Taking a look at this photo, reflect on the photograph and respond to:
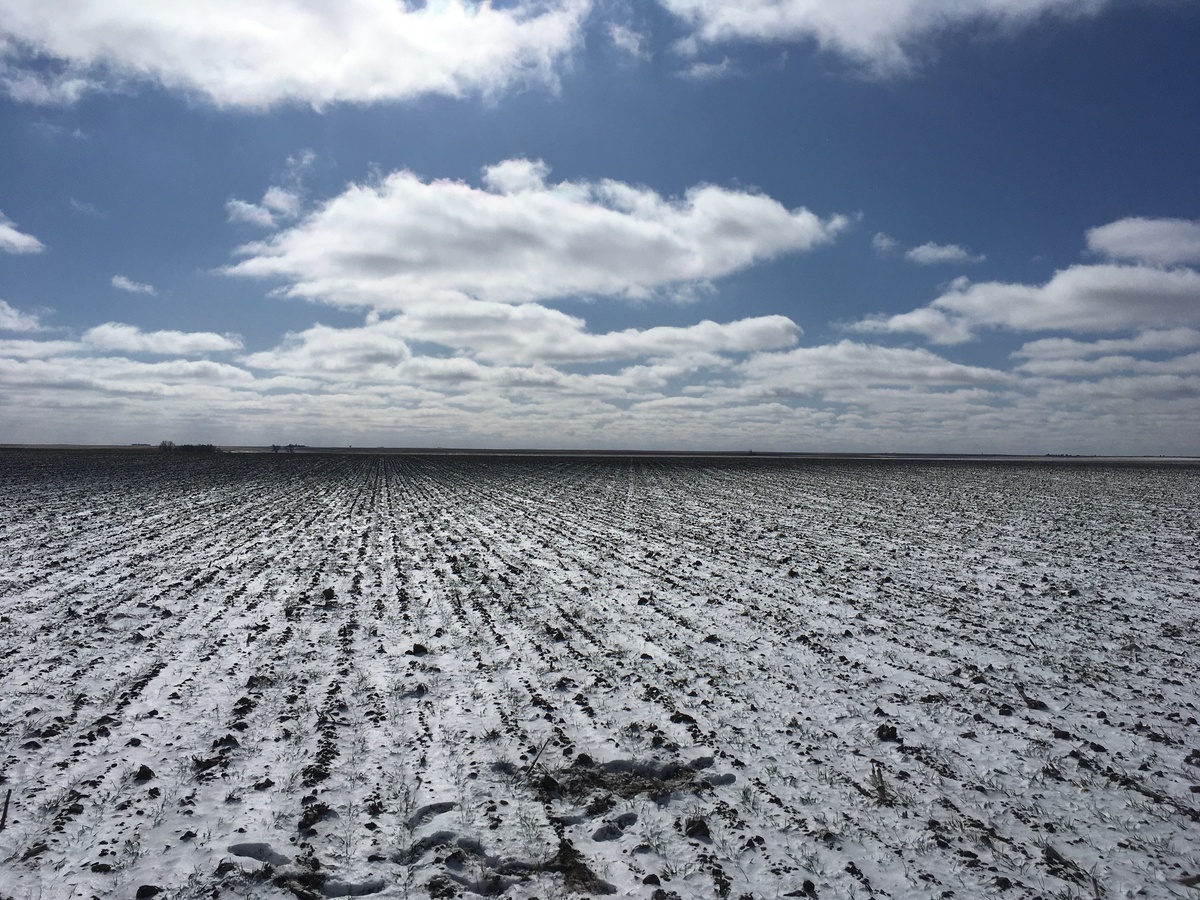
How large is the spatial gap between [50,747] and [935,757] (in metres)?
8.42

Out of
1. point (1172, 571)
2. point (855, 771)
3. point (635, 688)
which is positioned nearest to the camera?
point (855, 771)

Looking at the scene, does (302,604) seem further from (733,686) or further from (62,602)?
(733,686)

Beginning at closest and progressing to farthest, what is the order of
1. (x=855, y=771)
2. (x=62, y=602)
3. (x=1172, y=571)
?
(x=855, y=771) < (x=62, y=602) < (x=1172, y=571)

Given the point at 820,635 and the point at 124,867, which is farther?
the point at 820,635

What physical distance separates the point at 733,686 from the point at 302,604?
25.5ft

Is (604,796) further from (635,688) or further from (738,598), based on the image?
(738,598)

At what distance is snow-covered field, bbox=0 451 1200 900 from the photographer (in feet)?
15.7

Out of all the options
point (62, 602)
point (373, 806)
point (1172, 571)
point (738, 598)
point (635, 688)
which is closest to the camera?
point (373, 806)

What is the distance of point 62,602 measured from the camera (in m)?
11.6

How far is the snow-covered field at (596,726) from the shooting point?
4.79 m

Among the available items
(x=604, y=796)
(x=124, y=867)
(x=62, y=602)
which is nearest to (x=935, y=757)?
(x=604, y=796)

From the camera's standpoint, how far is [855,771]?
242 inches

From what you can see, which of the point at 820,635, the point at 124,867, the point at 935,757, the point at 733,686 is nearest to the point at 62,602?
the point at 124,867

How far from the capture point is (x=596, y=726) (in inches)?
280
